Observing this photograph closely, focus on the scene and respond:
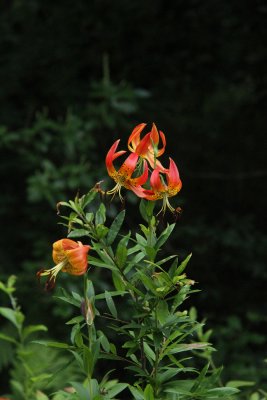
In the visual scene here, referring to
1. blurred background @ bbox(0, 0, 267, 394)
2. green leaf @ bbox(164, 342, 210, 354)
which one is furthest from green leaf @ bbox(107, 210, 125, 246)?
blurred background @ bbox(0, 0, 267, 394)

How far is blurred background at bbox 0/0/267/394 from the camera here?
11.2 ft

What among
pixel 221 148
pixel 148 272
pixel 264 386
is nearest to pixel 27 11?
pixel 221 148

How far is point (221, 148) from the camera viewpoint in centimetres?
373

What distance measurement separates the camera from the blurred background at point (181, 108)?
341 centimetres

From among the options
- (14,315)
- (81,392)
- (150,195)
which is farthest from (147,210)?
(14,315)

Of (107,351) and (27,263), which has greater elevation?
(107,351)

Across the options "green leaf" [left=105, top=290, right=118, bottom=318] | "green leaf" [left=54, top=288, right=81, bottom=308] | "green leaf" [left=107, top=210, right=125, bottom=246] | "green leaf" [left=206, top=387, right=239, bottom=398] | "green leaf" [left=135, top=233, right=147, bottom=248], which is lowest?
"green leaf" [left=206, top=387, right=239, bottom=398]

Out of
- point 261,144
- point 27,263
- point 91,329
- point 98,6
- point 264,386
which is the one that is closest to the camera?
point 91,329

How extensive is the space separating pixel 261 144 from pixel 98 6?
992 mm

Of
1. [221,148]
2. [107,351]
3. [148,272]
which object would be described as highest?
[148,272]

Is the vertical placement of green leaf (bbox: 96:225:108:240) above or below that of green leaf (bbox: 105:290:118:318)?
above

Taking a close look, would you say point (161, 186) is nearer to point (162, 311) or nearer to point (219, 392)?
point (162, 311)

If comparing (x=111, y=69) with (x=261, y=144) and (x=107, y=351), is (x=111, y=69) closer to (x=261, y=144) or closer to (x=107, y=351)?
(x=261, y=144)

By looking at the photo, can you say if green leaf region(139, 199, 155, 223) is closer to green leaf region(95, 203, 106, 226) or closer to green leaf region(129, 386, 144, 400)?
green leaf region(95, 203, 106, 226)
